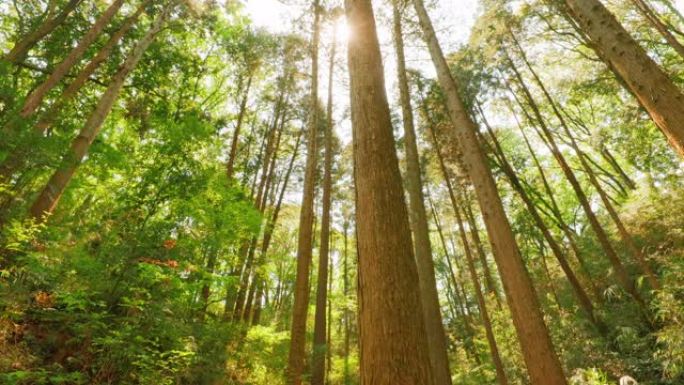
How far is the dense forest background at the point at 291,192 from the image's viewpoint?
156 inches

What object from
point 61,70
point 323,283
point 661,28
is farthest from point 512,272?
point 661,28

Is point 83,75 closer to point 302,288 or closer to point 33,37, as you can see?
point 33,37

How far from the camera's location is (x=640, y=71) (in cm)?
432

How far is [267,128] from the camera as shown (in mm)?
16172

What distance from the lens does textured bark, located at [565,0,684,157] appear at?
3.97 metres

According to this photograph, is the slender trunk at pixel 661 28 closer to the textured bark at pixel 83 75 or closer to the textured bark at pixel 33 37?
the textured bark at pixel 83 75

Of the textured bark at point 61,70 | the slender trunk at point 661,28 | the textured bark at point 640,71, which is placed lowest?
the textured bark at point 640,71

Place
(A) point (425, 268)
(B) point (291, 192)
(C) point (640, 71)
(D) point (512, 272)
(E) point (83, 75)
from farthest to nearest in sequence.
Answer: (B) point (291, 192)
(E) point (83, 75)
(A) point (425, 268)
(D) point (512, 272)
(C) point (640, 71)

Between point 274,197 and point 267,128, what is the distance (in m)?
3.79

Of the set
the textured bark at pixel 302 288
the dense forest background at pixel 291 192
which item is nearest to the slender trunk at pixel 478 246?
the dense forest background at pixel 291 192

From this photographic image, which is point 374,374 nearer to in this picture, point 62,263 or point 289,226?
point 62,263

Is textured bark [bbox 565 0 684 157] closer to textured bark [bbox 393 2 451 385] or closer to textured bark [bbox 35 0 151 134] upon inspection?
textured bark [bbox 393 2 451 385]

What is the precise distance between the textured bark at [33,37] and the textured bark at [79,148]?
1.76m

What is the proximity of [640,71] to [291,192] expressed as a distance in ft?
51.3
